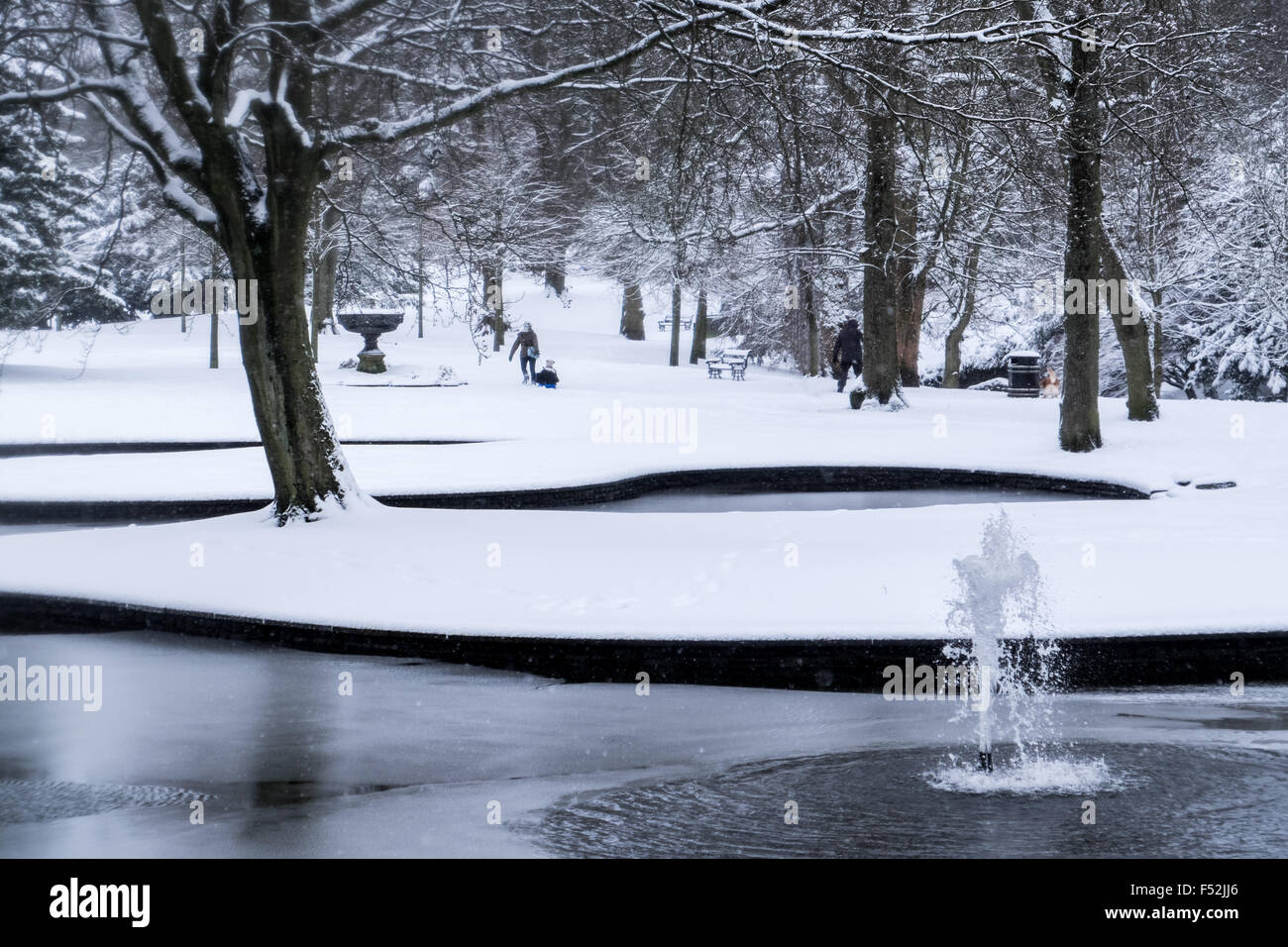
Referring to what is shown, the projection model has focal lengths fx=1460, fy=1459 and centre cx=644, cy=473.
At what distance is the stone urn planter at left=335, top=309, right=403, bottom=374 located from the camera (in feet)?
121

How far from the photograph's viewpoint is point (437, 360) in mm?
41906

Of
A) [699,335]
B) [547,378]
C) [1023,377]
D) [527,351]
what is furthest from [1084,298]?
[699,335]

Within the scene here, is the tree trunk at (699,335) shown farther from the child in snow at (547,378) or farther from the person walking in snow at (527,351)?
the child in snow at (547,378)

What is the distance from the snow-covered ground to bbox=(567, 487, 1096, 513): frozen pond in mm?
381

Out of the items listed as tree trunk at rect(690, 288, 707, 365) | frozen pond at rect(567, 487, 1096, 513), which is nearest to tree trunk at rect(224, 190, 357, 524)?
frozen pond at rect(567, 487, 1096, 513)

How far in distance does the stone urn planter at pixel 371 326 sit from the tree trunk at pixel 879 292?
51.5 feet

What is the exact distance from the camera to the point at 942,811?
20.1 ft

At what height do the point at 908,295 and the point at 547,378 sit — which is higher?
the point at 908,295

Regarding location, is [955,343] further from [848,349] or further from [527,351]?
[527,351]

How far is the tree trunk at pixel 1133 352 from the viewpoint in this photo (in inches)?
831

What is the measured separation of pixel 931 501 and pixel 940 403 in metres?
9.88

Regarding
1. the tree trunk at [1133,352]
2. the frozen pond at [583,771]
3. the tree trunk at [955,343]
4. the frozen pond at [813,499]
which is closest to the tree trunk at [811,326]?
the tree trunk at [955,343]

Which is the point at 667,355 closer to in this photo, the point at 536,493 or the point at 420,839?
the point at 536,493

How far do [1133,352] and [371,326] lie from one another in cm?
2152
